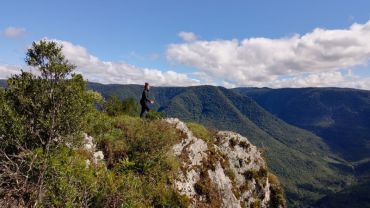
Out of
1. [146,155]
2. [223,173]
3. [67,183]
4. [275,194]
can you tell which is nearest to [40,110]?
[67,183]

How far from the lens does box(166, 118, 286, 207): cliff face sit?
28609 mm

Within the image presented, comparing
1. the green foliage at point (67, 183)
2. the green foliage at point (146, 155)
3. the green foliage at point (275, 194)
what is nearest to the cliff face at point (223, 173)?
the green foliage at point (275, 194)

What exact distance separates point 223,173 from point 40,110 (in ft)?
58.0

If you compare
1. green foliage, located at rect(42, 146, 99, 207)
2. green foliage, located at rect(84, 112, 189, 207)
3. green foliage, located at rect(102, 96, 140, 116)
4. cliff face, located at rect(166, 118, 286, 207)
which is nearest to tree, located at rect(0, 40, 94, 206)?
green foliage, located at rect(42, 146, 99, 207)

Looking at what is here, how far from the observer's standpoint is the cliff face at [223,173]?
2861cm

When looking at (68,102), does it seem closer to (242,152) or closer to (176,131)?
(176,131)

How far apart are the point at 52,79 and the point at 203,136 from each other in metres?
17.8

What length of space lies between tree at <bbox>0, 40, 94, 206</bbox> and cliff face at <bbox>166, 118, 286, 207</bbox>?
10.2 metres

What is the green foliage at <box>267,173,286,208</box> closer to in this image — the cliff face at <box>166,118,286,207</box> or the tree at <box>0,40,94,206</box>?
the cliff face at <box>166,118,286,207</box>

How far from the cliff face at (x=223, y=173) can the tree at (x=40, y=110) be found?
10.2m

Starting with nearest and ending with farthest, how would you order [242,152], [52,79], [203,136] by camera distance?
[52,79] < [203,136] < [242,152]

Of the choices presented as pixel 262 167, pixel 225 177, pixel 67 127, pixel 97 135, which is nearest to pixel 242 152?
pixel 262 167

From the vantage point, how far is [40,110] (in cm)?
1931

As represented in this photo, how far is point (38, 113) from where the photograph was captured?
19.4m
